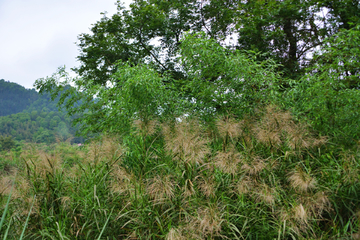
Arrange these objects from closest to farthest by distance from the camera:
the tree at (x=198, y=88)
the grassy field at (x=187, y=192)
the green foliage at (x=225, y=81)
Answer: the grassy field at (x=187, y=192), the tree at (x=198, y=88), the green foliage at (x=225, y=81)

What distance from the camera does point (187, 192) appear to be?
2.76 meters

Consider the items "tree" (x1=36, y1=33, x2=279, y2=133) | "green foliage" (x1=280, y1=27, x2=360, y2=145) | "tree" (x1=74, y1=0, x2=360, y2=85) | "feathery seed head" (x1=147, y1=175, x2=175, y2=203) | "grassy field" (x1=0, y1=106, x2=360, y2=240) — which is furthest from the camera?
"tree" (x1=74, y1=0, x2=360, y2=85)

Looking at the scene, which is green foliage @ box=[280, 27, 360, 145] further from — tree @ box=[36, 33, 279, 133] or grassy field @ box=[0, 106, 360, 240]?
tree @ box=[36, 33, 279, 133]

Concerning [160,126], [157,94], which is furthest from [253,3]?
[160,126]

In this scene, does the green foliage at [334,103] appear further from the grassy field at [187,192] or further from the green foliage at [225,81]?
the green foliage at [225,81]

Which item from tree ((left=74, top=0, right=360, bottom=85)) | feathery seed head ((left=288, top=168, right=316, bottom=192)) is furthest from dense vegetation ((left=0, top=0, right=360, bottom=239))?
tree ((left=74, top=0, right=360, bottom=85))

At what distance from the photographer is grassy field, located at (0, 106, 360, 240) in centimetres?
254

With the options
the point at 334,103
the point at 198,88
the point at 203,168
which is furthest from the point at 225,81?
the point at 203,168

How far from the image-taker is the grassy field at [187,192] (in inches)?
99.8

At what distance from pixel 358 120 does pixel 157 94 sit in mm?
3150

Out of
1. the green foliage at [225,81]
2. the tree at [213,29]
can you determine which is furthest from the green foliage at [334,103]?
the tree at [213,29]

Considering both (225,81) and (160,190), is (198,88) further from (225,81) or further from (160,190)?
(160,190)

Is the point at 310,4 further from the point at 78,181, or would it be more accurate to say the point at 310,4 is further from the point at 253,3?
the point at 78,181

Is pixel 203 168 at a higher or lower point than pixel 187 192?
higher
